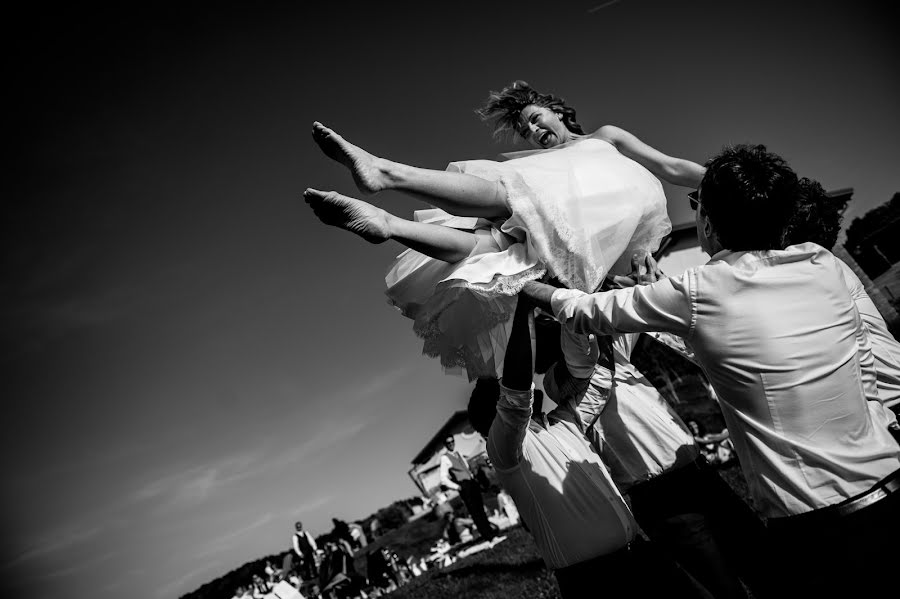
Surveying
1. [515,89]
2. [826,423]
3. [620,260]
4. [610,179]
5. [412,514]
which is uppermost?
[515,89]

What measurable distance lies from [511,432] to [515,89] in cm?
221

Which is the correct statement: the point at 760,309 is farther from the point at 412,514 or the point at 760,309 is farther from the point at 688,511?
the point at 412,514

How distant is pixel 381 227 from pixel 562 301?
2.60 feet

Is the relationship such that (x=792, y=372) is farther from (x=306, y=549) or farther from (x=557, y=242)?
(x=306, y=549)

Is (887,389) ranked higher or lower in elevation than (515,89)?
lower

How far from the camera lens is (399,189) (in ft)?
7.14

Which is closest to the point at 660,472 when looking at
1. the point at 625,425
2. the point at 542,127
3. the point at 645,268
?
the point at 625,425

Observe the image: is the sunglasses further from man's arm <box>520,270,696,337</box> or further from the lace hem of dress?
man's arm <box>520,270,696,337</box>

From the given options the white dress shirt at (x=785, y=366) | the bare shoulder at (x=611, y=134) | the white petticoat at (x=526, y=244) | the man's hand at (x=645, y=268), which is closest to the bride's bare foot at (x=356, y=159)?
the white petticoat at (x=526, y=244)

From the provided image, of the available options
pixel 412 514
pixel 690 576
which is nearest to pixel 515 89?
pixel 690 576

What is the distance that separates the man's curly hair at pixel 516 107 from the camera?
3414mm

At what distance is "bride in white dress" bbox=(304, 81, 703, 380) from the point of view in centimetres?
218

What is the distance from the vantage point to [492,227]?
8.44 feet

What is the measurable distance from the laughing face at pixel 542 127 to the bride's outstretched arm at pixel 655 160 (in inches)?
9.5
